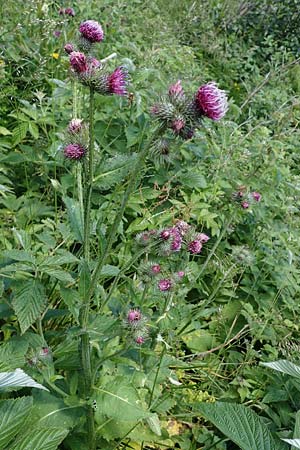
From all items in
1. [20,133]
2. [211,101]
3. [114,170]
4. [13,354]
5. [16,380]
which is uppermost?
[211,101]

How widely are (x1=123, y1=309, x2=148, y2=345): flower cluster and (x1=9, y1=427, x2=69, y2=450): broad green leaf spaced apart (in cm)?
36

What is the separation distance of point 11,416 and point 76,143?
69 centimetres

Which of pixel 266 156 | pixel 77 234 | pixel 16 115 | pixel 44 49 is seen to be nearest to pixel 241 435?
pixel 77 234

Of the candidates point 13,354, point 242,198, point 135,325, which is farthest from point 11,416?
point 242,198

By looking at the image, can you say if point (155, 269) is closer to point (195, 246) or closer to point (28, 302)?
point (195, 246)

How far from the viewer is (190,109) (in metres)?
1.35

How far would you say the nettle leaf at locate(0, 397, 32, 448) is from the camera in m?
1.35

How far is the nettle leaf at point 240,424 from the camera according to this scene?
1636 mm

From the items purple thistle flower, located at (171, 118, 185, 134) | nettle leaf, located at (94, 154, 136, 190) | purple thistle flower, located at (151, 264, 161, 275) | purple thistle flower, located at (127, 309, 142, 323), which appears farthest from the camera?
purple thistle flower, located at (151, 264, 161, 275)

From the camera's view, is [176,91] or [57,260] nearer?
[176,91]

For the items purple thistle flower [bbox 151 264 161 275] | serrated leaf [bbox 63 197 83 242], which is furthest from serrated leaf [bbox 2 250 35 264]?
purple thistle flower [bbox 151 264 161 275]

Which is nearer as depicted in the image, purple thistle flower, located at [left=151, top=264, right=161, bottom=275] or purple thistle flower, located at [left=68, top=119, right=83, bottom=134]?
purple thistle flower, located at [left=68, top=119, right=83, bottom=134]

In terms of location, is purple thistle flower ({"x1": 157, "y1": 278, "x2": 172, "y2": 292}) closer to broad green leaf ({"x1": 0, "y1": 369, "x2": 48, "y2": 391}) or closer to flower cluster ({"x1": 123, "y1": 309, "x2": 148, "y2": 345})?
flower cluster ({"x1": 123, "y1": 309, "x2": 148, "y2": 345})

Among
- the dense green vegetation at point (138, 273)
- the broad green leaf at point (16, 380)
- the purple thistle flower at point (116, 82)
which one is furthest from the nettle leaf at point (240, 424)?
the purple thistle flower at point (116, 82)
